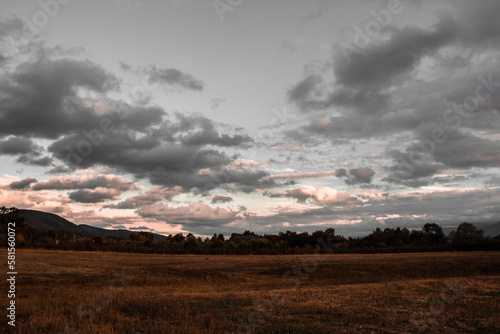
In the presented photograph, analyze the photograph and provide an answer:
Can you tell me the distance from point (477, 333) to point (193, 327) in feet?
34.9

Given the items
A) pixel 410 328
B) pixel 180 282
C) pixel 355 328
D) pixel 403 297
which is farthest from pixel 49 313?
pixel 180 282

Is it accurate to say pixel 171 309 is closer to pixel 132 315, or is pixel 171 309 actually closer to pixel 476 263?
pixel 132 315

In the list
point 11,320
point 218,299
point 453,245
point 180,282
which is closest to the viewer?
point 11,320

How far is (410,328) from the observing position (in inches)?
518

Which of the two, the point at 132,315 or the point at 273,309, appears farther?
the point at 273,309

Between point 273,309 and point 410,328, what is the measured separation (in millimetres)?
6276

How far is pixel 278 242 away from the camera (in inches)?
5709

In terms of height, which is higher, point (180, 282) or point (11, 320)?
point (11, 320)

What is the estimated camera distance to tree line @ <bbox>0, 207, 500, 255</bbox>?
316ft

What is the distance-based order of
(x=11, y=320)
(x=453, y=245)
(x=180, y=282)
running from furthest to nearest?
(x=453, y=245) → (x=180, y=282) → (x=11, y=320)

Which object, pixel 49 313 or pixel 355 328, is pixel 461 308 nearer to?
pixel 355 328

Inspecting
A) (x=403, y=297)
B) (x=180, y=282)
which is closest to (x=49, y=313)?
(x=403, y=297)

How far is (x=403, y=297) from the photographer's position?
1997 cm

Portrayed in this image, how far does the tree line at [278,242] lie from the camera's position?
9631cm
